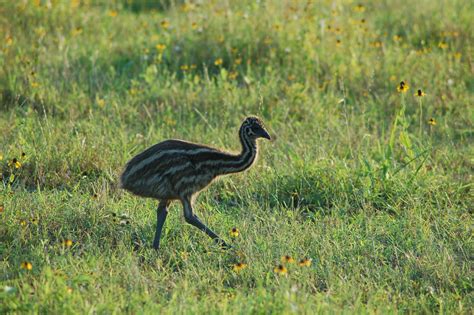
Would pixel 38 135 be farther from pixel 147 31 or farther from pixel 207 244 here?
pixel 147 31

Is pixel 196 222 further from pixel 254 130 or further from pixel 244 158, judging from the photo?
pixel 254 130

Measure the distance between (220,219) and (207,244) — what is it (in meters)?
0.52

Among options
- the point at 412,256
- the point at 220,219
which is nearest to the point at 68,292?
the point at 220,219

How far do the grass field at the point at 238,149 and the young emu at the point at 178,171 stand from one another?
254 mm

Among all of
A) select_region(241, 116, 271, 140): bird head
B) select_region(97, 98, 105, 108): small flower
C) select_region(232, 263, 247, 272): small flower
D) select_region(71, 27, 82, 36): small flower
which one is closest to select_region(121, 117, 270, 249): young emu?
select_region(241, 116, 271, 140): bird head

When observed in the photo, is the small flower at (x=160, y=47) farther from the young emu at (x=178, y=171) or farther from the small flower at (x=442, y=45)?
the young emu at (x=178, y=171)

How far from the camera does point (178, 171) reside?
670 centimetres

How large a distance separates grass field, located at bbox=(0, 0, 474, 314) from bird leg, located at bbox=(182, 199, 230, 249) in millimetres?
94

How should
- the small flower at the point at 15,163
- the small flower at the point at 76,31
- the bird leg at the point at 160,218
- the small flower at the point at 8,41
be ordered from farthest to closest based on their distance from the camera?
the small flower at the point at 76,31
the small flower at the point at 8,41
the small flower at the point at 15,163
the bird leg at the point at 160,218

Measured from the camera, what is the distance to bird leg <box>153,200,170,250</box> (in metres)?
6.65

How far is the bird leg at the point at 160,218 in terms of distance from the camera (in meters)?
6.65

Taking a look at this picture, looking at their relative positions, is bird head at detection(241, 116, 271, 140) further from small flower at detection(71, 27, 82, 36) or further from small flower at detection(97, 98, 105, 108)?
small flower at detection(71, 27, 82, 36)

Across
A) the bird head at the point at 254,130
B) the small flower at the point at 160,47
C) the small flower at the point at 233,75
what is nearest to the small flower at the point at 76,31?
the small flower at the point at 160,47

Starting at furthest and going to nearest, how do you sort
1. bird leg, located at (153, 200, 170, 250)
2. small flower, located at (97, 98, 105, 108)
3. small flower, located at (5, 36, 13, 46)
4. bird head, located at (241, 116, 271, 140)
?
small flower, located at (5, 36, 13, 46) → small flower, located at (97, 98, 105, 108) → bird head, located at (241, 116, 271, 140) → bird leg, located at (153, 200, 170, 250)
